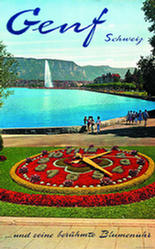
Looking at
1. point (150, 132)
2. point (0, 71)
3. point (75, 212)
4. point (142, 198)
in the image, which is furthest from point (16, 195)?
Result: point (0, 71)

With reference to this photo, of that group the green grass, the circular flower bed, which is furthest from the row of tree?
the green grass

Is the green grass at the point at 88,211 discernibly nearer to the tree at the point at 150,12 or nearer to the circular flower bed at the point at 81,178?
the circular flower bed at the point at 81,178

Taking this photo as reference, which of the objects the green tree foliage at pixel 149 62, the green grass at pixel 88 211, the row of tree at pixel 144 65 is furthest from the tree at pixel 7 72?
the green grass at pixel 88 211

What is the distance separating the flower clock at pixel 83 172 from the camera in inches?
490

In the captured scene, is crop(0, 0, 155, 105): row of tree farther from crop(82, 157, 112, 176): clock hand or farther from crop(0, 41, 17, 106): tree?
crop(82, 157, 112, 176): clock hand

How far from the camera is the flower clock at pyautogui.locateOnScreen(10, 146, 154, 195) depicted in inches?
490

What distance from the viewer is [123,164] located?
1484cm

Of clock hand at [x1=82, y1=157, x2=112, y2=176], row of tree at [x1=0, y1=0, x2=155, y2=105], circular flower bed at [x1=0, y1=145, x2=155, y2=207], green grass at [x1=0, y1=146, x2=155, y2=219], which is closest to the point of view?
green grass at [x1=0, y1=146, x2=155, y2=219]

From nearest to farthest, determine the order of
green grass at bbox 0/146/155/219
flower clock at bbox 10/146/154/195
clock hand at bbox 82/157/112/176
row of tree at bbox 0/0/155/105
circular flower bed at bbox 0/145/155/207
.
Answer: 1. green grass at bbox 0/146/155/219
2. circular flower bed at bbox 0/145/155/207
3. flower clock at bbox 10/146/154/195
4. clock hand at bbox 82/157/112/176
5. row of tree at bbox 0/0/155/105

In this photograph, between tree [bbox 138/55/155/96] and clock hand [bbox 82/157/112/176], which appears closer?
clock hand [bbox 82/157/112/176]

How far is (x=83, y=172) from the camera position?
14.0 metres

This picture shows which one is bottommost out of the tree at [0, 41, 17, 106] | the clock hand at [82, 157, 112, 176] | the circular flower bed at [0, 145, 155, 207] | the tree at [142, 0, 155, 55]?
the circular flower bed at [0, 145, 155, 207]

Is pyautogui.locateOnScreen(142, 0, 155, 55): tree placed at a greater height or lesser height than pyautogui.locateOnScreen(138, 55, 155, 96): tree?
greater

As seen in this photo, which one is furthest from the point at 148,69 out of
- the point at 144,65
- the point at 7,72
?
the point at 7,72
